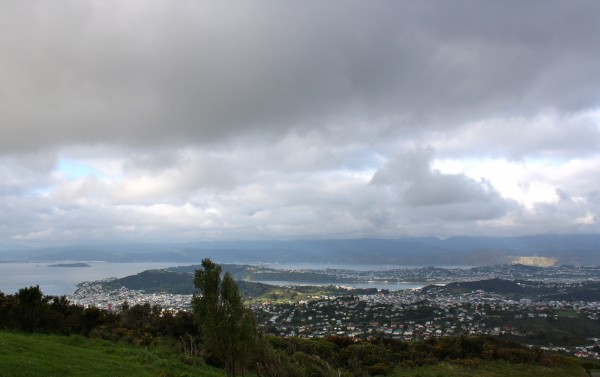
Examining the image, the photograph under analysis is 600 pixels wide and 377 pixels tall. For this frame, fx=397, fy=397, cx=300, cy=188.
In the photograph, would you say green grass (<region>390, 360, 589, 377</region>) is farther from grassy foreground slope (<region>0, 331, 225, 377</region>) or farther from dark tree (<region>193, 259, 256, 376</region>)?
dark tree (<region>193, 259, 256, 376</region>)

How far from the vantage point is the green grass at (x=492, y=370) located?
23.7 m

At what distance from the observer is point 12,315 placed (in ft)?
60.5

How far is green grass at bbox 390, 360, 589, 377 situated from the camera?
23741 mm

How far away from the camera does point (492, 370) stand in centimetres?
2569

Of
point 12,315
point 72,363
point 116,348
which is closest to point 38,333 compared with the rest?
point 12,315

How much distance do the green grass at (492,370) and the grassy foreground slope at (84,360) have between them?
13241 millimetres

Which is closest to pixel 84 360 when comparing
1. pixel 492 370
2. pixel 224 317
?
pixel 224 317

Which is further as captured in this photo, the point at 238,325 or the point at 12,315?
the point at 12,315

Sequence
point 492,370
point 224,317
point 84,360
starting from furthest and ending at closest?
point 492,370
point 84,360
point 224,317

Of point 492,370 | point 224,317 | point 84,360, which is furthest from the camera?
point 492,370

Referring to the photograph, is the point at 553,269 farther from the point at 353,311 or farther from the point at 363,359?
the point at 363,359

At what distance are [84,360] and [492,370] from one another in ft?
78.8

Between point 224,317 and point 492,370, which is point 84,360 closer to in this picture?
point 224,317

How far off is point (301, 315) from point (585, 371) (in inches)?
1732
